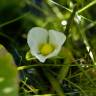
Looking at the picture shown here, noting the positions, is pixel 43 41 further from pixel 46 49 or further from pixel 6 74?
pixel 6 74

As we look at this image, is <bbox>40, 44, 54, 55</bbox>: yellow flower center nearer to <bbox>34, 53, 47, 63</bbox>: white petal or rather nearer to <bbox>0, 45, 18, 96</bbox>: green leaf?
<bbox>34, 53, 47, 63</bbox>: white petal

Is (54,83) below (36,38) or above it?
below

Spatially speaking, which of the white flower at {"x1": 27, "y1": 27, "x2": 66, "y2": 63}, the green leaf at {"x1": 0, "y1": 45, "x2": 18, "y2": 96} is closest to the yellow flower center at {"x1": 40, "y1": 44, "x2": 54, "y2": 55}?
the white flower at {"x1": 27, "y1": 27, "x2": 66, "y2": 63}

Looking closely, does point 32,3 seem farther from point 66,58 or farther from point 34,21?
point 66,58

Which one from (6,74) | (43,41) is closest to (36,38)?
(43,41)

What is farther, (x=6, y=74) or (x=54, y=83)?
(x=54, y=83)

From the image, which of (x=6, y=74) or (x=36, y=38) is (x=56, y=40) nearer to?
(x=36, y=38)
